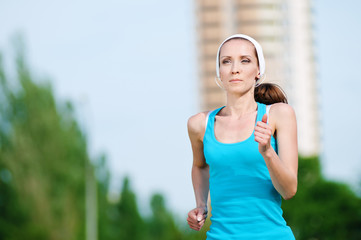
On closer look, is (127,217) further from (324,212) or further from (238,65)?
(238,65)

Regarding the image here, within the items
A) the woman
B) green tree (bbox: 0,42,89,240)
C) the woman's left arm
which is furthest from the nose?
green tree (bbox: 0,42,89,240)

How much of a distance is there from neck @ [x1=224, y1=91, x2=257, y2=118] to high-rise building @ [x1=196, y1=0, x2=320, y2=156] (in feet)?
Result: 291

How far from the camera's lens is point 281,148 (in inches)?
136

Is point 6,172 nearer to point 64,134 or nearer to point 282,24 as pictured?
point 64,134

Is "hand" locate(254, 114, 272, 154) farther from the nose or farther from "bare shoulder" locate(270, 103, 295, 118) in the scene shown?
the nose

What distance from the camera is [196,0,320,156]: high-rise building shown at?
3676 inches

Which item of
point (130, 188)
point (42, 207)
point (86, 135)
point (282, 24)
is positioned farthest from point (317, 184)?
point (282, 24)

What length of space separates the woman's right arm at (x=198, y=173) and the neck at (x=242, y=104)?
19 centimetres

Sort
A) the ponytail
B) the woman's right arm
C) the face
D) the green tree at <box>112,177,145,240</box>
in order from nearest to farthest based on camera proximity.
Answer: the face, the woman's right arm, the ponytail, the green tree at <box>112,177,145,240</box>

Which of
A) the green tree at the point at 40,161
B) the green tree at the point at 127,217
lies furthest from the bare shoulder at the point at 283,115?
the green tree at the point at 127,217

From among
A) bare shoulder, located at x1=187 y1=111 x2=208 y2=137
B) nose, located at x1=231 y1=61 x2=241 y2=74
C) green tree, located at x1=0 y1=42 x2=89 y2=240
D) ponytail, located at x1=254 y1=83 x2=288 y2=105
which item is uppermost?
nose, located at x1=231 y1=61 x2=241 y2=74

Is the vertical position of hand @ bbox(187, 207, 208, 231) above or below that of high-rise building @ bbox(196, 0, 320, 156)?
above

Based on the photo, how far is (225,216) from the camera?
3523 millimetres

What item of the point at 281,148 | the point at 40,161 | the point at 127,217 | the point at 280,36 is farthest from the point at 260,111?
the point at 280,36
